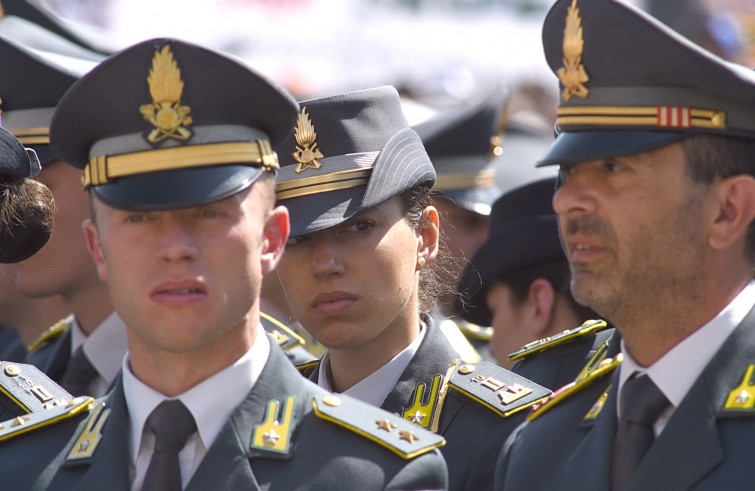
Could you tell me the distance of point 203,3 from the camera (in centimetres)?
1350

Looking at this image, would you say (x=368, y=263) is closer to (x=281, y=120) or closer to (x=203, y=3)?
(x=281, y=120)

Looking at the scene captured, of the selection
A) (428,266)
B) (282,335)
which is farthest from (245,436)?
(282,335)

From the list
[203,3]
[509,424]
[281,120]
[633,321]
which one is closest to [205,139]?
[281,120]

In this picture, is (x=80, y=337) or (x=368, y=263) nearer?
(x=368, y=263)

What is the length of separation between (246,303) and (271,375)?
206 millimetres

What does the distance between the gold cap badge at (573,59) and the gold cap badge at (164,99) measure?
105 cm

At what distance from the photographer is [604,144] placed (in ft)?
13.0

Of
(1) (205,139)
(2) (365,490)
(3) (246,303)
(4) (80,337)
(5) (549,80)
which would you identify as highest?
(1) (205,139)

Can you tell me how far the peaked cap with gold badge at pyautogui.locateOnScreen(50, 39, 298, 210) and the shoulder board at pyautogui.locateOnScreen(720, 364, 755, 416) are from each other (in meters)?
1.21

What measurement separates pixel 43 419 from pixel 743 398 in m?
1.69

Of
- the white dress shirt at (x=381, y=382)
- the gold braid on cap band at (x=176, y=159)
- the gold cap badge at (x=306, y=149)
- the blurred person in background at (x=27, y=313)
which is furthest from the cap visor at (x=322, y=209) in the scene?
the blurred person in background at (x=27, y=313)

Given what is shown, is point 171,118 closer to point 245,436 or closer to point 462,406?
point 245,436

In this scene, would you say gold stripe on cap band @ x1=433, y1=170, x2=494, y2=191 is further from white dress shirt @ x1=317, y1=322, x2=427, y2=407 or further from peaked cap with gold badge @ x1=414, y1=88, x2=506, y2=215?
white dress shirt @ x1=317, y1=322, x2=427, y2=407

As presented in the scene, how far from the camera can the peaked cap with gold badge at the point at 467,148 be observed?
8609 millimetres
